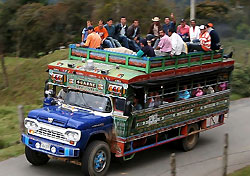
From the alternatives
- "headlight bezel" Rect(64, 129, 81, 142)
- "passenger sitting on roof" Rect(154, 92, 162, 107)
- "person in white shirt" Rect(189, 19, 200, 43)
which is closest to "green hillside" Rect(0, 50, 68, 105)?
"person in white shirt" Rect(189, 19, 200, 43)

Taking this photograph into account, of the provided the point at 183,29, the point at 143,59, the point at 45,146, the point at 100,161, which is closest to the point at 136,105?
the point at 143,59

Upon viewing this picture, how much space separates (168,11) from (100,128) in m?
20.6

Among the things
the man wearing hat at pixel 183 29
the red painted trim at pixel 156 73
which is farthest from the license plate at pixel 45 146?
the man wearing hat at pixel 183 29

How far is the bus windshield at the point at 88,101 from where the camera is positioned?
34.8 feet

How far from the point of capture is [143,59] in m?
10.8

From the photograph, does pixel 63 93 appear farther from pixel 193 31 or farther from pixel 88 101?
A: pixel 193 31

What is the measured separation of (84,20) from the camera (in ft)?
108

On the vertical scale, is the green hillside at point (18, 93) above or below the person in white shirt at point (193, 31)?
below

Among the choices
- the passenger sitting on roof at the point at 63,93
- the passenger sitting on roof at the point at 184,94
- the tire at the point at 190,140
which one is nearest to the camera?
the passenger sitting on roof at the point at 63,93

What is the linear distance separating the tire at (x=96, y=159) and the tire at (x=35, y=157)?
1.48m

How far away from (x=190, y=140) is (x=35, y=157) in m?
4.58

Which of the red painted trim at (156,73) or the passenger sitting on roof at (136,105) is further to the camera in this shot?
the passenger sitting on roof at (136,105)

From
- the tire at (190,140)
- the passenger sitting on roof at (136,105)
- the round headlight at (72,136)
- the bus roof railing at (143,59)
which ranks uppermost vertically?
the bus roof railing at (143,59)

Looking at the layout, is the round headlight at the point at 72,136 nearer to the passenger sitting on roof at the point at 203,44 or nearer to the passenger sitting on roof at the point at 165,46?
the passenger sitting on roof at the point at 165,46
